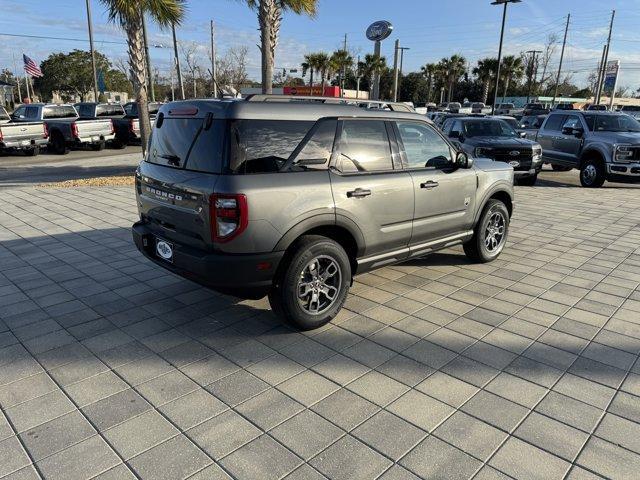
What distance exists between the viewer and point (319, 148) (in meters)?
4.02

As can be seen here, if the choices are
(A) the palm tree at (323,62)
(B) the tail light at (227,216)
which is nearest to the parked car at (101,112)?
(B) the tail light at (227,216)

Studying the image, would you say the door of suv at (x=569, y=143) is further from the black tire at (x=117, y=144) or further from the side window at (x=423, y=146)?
the black tire at (x=117, y=144)

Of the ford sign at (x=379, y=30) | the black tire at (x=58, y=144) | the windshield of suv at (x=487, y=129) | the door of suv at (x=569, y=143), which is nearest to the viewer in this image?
the windshield of suv at (x=487, y=129)

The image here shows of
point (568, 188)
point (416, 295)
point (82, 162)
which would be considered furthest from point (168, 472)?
point (82, 162)

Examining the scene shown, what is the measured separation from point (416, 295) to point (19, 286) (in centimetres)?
422

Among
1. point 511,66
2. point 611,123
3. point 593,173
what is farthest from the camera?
point 511,66

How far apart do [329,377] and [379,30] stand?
2625cm

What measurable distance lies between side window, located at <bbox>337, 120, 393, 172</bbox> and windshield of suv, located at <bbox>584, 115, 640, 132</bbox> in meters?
10.7

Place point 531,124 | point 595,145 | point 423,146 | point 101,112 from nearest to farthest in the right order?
point 423,146 < point 595,145 < point 531,124 < point 101,112

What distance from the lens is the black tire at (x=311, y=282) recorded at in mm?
3834

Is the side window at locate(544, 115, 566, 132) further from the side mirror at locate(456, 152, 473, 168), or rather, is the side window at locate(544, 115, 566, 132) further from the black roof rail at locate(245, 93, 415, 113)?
the black roof rail at locate(245, 93, 415, 113)

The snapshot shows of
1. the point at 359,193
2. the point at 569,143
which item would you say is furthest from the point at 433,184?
the point at 569,143

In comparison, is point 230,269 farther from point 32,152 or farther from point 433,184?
point 32,152

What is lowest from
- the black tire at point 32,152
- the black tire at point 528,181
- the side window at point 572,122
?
the black tire at point 32,152
